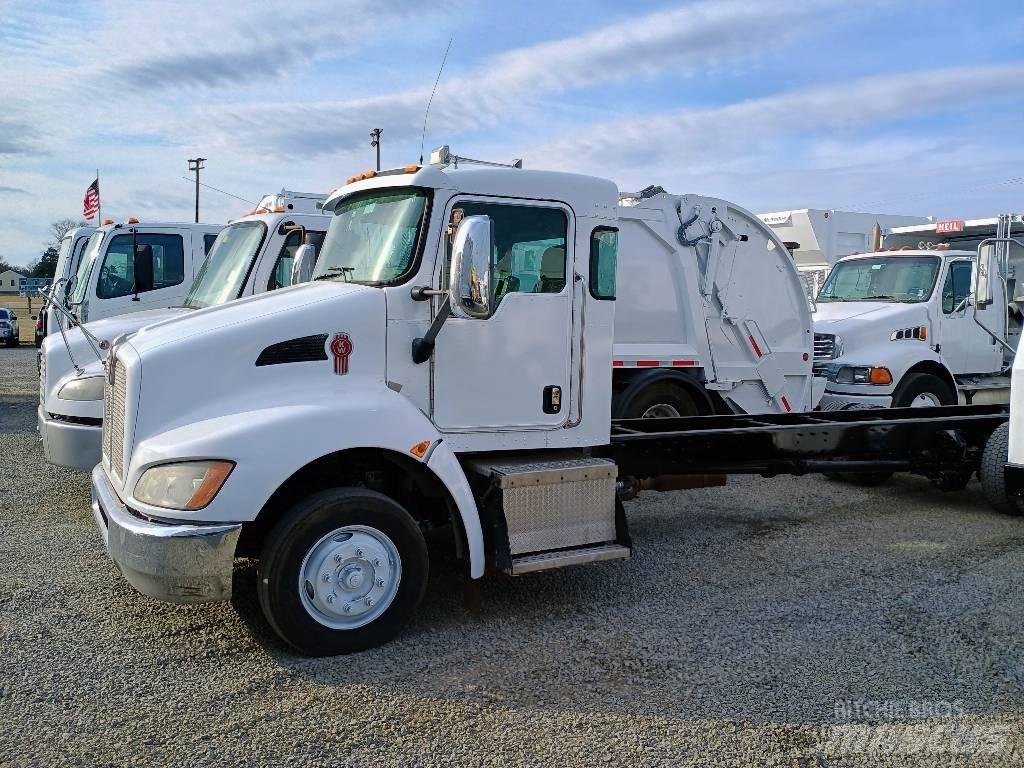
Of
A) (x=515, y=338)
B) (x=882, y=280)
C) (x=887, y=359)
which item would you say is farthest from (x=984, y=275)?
(x=515, y=338)

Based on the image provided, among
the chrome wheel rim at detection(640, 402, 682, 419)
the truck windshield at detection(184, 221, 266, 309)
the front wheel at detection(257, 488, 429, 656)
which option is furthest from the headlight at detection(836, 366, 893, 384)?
the front wheel at detection(257, 488, 429, 656)

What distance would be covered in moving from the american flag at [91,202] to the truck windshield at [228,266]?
9.09 meters

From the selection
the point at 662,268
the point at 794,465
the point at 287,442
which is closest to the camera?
the point at 287,442

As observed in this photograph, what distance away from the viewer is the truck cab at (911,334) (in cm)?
970

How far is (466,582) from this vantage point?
17.2 feet

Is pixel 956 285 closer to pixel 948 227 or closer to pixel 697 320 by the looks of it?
pixel 948 227

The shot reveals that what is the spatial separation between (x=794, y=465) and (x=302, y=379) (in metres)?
3.83

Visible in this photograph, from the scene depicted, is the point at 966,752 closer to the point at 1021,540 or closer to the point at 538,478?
the point at 538,478

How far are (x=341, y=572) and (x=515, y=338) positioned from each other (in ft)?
5.10

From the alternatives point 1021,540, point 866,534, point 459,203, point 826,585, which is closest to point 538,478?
point 459,203

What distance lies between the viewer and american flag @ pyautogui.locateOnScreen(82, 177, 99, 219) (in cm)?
1761

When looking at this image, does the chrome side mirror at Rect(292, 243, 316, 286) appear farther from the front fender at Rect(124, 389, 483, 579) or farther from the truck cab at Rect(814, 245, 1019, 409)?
the truck cab at Rect(814, 245, 1019, 409)

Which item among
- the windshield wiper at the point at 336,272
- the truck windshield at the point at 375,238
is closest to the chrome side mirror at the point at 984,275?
the truck windshield at the point at 375,238

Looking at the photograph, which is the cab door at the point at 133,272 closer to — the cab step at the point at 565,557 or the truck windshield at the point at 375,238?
the truck windshield at the point at 375,238
